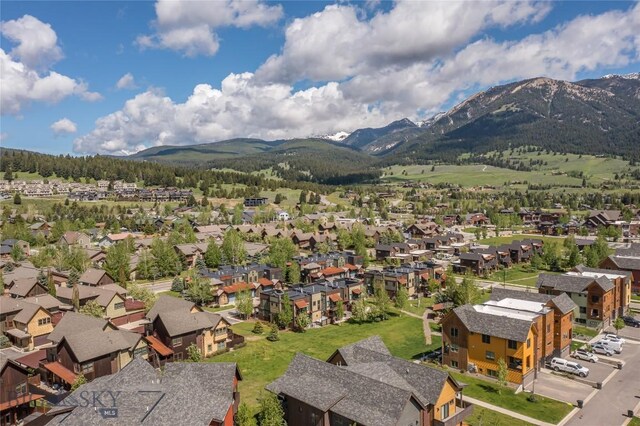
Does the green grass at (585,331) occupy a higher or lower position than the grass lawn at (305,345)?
lower

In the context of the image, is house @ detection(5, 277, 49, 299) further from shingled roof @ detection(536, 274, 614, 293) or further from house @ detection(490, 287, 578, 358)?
shingled roof @ detection(536, 274, 614, 293)

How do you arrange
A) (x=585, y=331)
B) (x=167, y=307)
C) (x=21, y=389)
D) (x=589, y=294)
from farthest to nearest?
(x=589, y=294), (x=585, y=331), (x=167, y=307), (x=21, y=389)

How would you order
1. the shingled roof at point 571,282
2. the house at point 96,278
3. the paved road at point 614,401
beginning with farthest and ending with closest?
the house at point 96,278 < the shingled roof at point 571,282 < the paved road at point 614,401

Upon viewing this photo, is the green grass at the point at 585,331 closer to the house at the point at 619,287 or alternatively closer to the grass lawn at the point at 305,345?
the house at the point at 619,287

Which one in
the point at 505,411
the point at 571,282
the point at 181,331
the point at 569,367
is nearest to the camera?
the point at 505,411

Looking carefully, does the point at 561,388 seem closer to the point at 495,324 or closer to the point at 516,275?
the point at 495,324

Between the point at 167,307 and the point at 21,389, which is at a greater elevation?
the point at 167,307

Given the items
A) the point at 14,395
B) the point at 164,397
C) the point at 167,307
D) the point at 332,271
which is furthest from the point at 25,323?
the point at 332,271

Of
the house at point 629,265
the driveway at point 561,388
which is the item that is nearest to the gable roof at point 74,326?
the driveway at point 561,388
